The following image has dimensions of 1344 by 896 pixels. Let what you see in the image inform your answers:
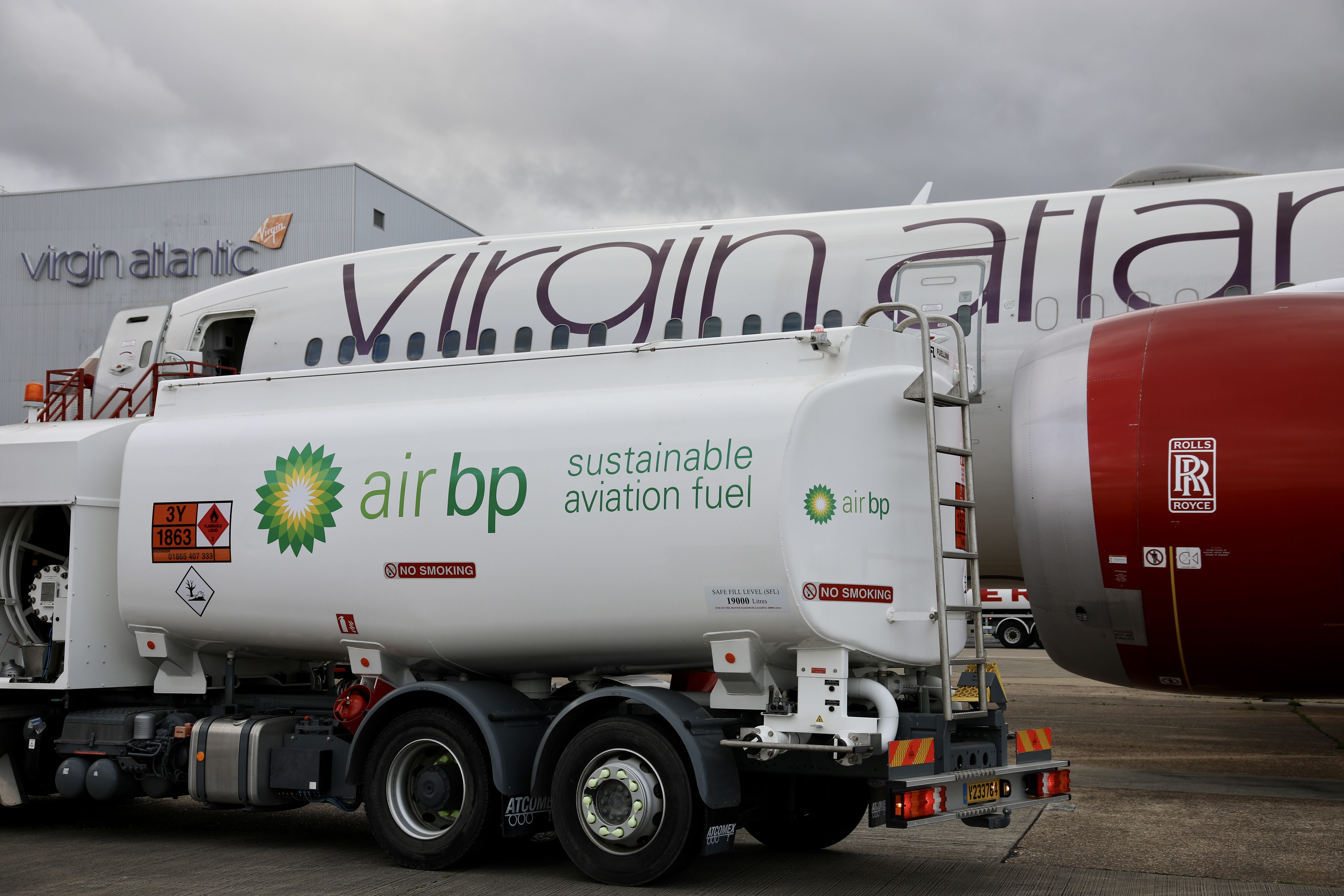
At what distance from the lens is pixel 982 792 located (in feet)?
26.7

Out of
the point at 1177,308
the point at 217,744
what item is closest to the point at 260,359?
the point at 217,744

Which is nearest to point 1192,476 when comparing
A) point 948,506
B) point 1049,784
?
point 948,506

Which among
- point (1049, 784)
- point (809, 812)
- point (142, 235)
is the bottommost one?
point (809, 812)

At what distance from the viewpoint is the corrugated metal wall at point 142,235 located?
144 ft

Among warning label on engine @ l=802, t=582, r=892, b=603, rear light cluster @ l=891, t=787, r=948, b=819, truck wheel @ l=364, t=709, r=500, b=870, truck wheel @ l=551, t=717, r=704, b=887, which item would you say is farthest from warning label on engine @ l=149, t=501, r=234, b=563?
rear light cluster @ l=891, t=787, r=948, b=819

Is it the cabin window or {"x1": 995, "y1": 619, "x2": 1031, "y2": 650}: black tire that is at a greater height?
the cabin window

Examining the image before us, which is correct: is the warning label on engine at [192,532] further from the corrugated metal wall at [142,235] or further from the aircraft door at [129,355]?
the corrugated metal wall at [142,235]

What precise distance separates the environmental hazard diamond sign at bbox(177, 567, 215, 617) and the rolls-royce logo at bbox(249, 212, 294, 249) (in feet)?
120

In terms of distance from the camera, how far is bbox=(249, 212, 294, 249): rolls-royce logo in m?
44.3

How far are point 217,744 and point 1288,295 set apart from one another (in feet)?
27.9

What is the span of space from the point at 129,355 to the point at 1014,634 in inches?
1189

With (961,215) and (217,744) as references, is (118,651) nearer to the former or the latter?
(217,744)

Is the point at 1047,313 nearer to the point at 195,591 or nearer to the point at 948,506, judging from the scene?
the point at 948,506

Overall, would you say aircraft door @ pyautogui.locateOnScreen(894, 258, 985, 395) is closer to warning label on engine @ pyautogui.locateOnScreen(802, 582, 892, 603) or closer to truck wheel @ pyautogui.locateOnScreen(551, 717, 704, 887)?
warning label on engine @ pyautogui.locateOnScreen(802, 582, 892, 603)
